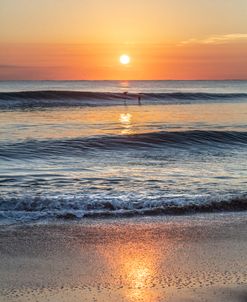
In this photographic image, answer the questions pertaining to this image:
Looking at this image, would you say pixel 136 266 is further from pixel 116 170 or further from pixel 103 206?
pixel 116 170

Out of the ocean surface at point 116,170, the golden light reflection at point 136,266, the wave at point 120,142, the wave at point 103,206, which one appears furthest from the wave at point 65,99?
the golden light reflection at point 136,266

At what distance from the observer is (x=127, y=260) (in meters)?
5.21

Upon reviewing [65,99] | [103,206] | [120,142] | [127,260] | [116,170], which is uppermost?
[127,260]

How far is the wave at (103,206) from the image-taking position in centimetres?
718

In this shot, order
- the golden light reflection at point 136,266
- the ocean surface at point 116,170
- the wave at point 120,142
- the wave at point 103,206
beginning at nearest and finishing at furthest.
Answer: the golden light reflection at point 136,266 → the wave at point 103,206 → the ocean surface at point 116,170 → the wave at point 120,142

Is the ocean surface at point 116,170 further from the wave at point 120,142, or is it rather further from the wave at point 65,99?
the wave at point 65,99

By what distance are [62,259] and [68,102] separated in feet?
113

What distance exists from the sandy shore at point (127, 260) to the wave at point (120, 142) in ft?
22.8

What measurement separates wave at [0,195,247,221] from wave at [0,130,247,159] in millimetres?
5332

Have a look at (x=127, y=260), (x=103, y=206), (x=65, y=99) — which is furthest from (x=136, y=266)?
(x=65, y=99)

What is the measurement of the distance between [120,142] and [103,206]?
29.0ft

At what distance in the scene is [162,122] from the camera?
23984mm

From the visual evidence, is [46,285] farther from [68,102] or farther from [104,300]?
[68,102]

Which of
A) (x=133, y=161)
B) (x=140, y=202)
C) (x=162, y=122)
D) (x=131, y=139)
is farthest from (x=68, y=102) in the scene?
(x=140, y=202)
